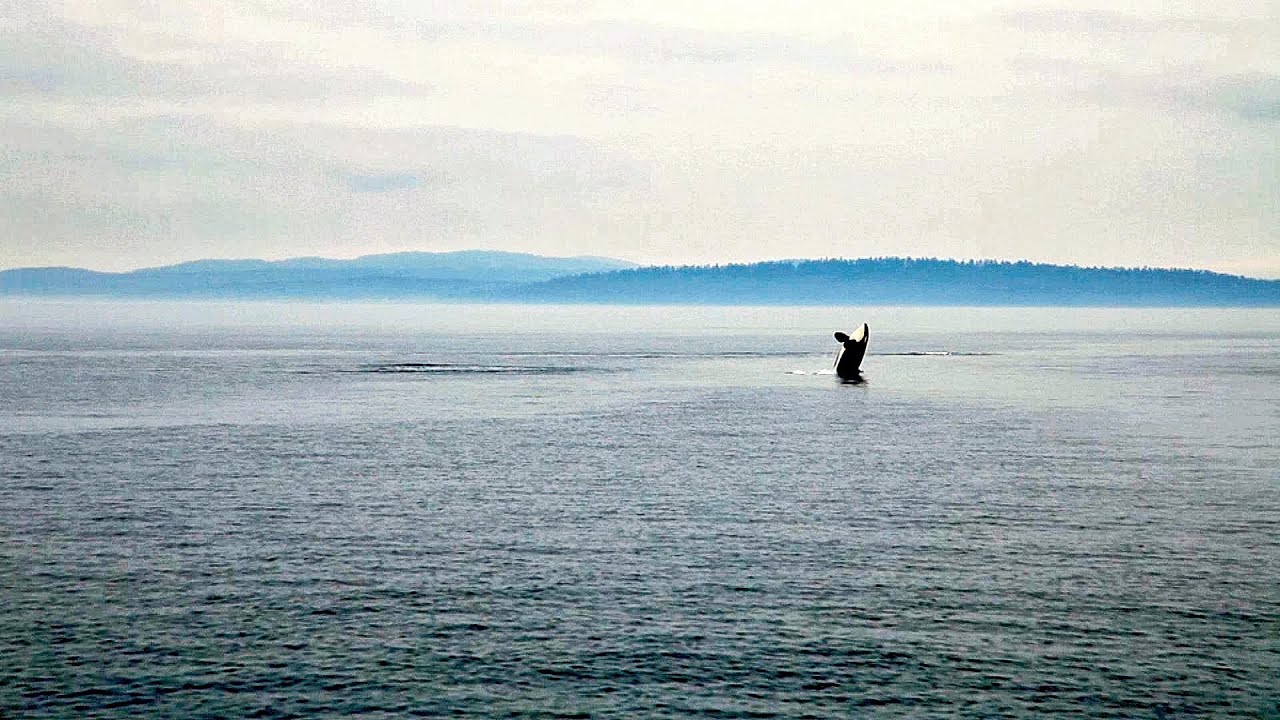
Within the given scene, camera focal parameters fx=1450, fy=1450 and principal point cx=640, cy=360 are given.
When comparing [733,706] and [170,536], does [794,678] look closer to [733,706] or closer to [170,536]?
[733,706]

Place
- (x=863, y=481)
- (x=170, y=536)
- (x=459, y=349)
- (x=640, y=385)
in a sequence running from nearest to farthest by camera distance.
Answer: (x=170, y=536)
(x=863, y=481)
(x=640, y=385)
(x=459, y=349)

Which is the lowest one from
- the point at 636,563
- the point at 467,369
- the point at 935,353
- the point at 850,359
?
the point at 636,563

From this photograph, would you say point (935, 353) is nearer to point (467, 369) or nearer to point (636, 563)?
point (467, 369)

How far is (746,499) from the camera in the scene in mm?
53594

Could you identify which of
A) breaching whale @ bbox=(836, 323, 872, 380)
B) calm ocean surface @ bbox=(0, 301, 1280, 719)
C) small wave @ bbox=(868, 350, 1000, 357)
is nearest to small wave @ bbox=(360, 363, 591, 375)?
breaching whale @ bbox=(836, 323, 872, 380)

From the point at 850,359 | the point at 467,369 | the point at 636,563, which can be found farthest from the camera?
the point at 467,369

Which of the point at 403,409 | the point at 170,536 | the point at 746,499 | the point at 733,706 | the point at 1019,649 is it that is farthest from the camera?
the point at 403,409

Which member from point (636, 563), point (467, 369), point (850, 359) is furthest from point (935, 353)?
point (636, 563)

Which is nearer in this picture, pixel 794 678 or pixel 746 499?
pixel 794 678

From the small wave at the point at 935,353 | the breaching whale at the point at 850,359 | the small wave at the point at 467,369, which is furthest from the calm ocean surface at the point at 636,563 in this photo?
the small wave at the point at 935,353

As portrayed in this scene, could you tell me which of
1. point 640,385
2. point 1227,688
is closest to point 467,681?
point 1227,688

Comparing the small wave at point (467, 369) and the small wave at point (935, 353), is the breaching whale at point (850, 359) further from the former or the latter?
the small wave at point (935, 353)

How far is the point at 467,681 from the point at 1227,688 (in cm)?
1521

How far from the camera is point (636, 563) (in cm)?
4097
